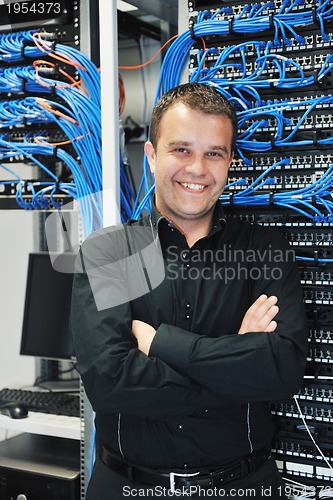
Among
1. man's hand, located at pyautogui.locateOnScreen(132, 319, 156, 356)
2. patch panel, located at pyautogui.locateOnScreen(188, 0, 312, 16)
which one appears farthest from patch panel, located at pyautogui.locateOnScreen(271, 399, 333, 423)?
patch panel, located at pyautogui.locateOnScreen(188, 0, 312, 16)

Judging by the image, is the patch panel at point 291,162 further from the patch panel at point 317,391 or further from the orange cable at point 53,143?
the patch panel at point 317,391

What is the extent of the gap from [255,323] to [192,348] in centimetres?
21

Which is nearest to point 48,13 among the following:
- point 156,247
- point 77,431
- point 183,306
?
point 156,247

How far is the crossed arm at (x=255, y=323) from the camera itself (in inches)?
69.1

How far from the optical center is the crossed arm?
175cm

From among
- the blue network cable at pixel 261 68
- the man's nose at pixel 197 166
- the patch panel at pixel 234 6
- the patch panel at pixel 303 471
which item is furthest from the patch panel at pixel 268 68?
the patch panel at pixel 303 471

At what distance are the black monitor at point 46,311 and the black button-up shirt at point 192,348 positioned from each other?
0.94 m

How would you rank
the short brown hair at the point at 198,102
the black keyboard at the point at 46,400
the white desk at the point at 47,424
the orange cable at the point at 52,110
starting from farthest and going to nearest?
the black keyboard at the point at 46,400 → the white desk at the point at 47,424 → the orange cable at the point at 52,110 → the short brown hair at the point at 198,102

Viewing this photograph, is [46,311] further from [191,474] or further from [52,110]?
[191,474]

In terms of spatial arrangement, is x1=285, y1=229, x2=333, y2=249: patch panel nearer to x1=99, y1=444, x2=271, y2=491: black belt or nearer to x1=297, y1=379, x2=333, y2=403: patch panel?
x1=297, y1=379, x2=333, y2=403: patch panel

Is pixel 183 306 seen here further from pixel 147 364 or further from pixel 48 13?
pixel 48 13

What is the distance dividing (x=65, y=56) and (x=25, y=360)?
5.41ft

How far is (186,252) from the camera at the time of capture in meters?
1.94

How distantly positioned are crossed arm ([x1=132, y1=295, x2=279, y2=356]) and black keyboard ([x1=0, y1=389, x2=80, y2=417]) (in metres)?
0.91
